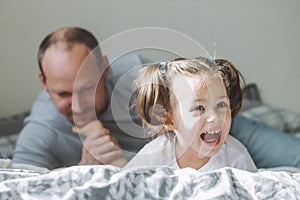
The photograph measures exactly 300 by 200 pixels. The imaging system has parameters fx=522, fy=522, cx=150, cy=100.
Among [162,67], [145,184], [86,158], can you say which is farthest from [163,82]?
[86,158]

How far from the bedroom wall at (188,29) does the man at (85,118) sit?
10 centimetres

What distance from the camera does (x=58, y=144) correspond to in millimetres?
1036

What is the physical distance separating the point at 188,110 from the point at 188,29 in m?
0.19

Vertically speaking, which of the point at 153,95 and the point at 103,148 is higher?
the point at 153,95

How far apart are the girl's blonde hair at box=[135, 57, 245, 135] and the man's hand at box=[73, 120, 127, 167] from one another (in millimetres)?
94

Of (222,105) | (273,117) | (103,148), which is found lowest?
(273,117)

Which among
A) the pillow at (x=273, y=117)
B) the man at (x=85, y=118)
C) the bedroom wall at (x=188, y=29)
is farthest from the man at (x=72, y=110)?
the pillow at (x=273, y=117)

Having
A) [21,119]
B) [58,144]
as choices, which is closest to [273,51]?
[58,144]

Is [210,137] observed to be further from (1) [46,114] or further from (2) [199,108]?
(1) [46,114]

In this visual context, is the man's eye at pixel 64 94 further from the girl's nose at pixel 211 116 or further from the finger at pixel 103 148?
the girl's nose at pixel 211 116

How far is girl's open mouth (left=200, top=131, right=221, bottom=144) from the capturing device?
0.79 meters

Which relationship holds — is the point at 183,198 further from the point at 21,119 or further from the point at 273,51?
the point at 21,119

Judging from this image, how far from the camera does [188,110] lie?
0.77 meters

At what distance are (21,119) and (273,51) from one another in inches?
25.9
